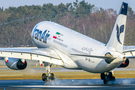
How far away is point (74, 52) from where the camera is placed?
1565 inches

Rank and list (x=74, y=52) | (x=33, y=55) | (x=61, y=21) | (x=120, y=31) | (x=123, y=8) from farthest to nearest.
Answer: (x=61, y=21)
(x=33, y=55)
(x=74, y=52)
(x=120, y=31)
(x=123, y=8)

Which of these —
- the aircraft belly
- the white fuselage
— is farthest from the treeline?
the aircraft belly

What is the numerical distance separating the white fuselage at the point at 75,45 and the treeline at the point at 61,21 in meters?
53.5

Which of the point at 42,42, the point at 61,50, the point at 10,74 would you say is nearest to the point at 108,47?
the point at 61,50

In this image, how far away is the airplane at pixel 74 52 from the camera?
113 ft

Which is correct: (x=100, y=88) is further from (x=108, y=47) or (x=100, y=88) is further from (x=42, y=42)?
(x=42, y=42)

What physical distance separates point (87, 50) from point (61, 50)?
5.58m

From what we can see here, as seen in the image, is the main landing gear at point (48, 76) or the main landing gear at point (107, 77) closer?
the main landing gear at point (107, 77)

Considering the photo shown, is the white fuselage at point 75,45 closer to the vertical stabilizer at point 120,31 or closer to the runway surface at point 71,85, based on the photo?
the vertical stabilizer at point 120,31

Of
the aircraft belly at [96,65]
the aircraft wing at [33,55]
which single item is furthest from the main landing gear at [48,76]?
the aircraft belly at [96,65]

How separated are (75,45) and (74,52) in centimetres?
80

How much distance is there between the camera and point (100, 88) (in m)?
34.1

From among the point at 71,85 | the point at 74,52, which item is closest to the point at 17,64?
the point at 74,52

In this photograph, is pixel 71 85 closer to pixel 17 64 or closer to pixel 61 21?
pixel 17 64
